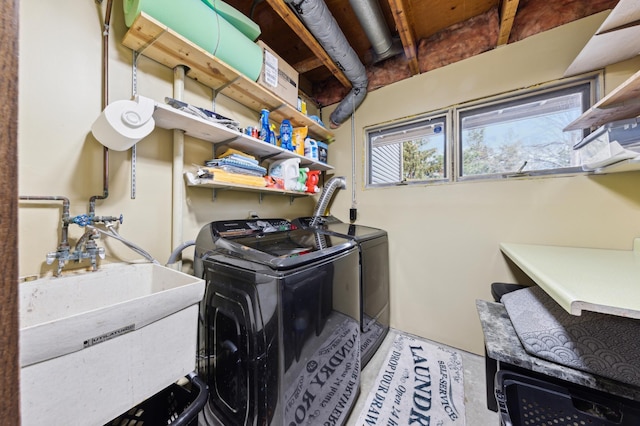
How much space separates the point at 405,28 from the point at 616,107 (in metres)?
1.44

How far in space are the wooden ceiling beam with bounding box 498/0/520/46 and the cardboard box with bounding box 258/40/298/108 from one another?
5.40 ft

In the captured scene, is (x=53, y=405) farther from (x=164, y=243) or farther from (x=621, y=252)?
(x=621, y=252)

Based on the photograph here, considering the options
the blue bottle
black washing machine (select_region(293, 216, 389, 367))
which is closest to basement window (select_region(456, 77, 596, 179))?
black washing machine (select_region(293, 216, 389, 367))

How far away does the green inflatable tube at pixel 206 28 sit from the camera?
1.13 m

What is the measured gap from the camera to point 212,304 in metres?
1.20

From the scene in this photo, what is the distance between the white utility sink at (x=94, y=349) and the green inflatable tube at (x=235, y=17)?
1657mm

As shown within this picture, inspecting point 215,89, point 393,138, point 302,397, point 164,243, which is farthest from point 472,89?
point 164,243

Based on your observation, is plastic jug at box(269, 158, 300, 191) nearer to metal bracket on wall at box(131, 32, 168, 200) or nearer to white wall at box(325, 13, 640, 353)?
white wall at box(325, 13, 640, 353)

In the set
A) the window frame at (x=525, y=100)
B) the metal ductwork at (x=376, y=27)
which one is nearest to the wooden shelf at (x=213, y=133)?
the metal ductwork at (x=376, y=27)

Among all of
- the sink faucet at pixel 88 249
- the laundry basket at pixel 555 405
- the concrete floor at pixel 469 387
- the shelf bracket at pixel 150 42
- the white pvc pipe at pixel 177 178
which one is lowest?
the concrete floor at pixel 469 387

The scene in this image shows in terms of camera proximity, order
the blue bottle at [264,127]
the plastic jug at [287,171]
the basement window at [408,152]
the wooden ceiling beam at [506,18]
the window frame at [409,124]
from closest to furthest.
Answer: the wooden ceiling beam at [506,18] → the blue bottle at [264,127] → the plastic jug at [287,171] → the window frame at [409,124] → the basement window at [408,152]

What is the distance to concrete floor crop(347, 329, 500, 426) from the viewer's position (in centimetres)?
137

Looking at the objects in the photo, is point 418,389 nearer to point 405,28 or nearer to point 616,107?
point 616,107

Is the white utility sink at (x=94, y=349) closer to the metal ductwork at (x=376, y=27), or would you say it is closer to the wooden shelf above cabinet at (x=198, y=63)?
the wooden shelf above cabinet at (x=198, y=63)
